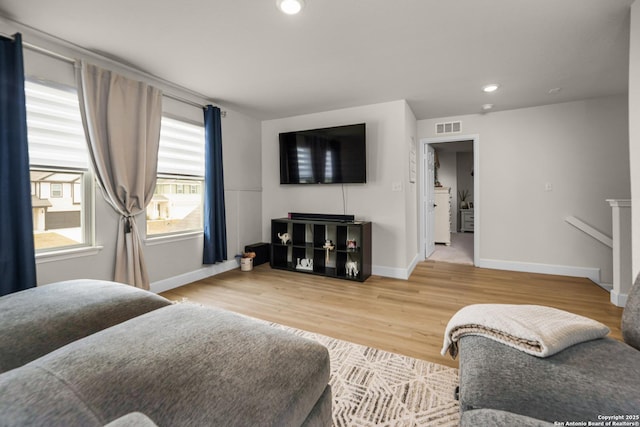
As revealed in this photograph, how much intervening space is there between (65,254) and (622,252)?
5.29 meters

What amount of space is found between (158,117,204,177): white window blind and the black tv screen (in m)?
1.23

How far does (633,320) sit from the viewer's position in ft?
3.86

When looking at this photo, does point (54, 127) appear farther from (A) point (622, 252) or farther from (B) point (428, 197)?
(A) point (622, 252)

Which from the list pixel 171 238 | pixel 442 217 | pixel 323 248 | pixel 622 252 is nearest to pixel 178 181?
pixel 171 238

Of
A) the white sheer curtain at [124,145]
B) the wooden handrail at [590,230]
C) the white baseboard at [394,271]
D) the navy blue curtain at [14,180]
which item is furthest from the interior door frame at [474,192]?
the navy blue curtain at [14,180]

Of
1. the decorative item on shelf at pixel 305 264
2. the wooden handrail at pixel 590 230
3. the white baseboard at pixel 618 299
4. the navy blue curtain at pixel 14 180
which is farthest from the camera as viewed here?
the decorative item on shelf at pixel 305 264

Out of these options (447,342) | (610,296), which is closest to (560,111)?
(610,296)

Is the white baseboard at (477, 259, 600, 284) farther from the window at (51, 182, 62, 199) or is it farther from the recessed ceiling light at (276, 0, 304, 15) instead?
the window at (51, 182, 62, 199)

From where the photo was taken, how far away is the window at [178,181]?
329 cm

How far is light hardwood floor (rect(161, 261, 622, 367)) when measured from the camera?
2.28 metres

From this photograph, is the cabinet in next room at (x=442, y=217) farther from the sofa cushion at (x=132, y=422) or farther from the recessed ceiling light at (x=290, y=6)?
the sofa cushion at (x=132, y=422)

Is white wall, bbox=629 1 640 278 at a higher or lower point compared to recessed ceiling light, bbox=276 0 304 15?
lower

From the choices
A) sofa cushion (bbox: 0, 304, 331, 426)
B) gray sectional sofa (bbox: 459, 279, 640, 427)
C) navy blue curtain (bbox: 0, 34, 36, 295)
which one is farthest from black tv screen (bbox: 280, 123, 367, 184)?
sofa cushion (bbox: 0, 304, 331, 426)

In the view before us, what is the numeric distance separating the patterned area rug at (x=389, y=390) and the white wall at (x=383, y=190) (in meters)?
2.03
